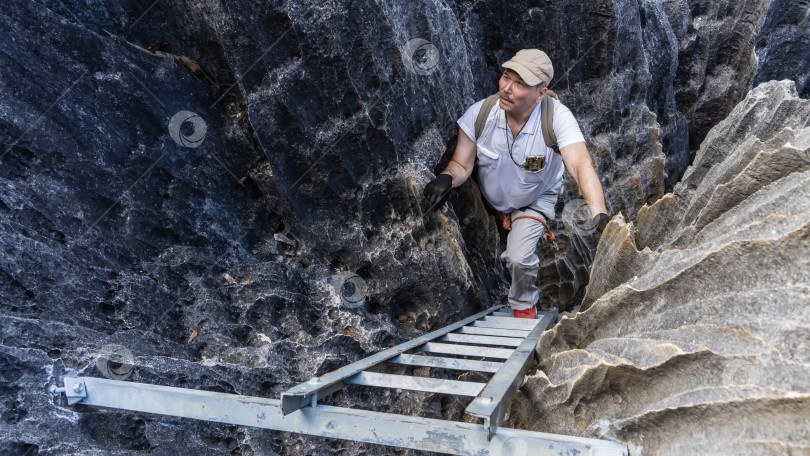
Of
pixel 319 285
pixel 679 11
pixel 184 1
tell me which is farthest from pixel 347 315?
pixel 679 11

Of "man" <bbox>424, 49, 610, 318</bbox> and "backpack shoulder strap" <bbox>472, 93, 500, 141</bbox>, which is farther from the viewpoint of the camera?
"backpack shoulder strap" <bbox>472, 93, 500, 141</bbox>

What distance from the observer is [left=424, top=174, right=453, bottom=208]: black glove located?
3.80m

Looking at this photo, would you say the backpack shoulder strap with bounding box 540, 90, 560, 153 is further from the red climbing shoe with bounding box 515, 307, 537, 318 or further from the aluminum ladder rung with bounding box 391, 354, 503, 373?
the aluminum ladder rung with bounding box 391, 354, 503, 373

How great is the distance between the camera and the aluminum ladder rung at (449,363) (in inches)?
105

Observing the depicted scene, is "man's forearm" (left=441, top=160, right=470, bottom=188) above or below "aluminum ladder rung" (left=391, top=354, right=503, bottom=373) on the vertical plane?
above

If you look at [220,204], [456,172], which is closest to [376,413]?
[220,204]

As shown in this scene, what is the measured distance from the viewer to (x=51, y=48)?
313cm

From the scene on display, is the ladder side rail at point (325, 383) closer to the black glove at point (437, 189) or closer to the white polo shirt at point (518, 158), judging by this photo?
the black glove at point (437, 189)

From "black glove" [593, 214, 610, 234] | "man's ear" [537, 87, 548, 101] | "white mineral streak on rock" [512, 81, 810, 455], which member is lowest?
"white mineral streak on rock" [512, 81, 810, 455]

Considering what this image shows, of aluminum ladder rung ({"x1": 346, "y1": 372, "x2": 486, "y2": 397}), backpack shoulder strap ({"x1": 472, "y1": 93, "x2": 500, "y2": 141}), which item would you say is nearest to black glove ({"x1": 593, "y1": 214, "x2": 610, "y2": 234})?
backpack shoulder strap ({"x1": 472, "y1": 93, "x2": 500, "y2": 141})

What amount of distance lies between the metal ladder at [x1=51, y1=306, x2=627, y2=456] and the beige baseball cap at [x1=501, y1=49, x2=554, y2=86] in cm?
192

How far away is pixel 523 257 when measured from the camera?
14.6 feet

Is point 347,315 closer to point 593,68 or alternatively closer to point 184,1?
point 184,1

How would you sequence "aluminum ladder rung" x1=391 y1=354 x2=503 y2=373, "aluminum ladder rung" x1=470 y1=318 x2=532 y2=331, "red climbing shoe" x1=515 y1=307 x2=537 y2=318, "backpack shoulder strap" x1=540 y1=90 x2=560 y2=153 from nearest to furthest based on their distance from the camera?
"aluminum ladder rung" x1=391 y1=354 x2=503 y2=373
"aluminum ladder rung" x1=470 y1=318 x2=532 y2=331
"backpack shoulder strap" x1=540 y1=90 x2=560 y2=153
"red climbing shoe" x1=515 y1=307 x2=537 y2=318
